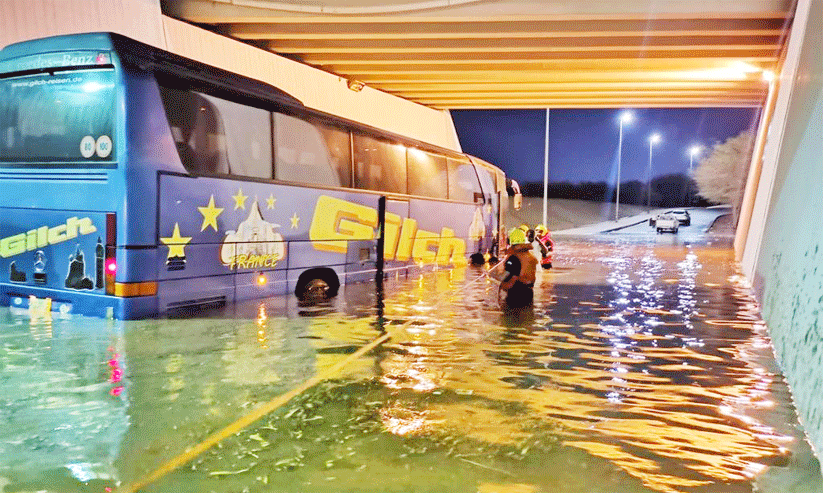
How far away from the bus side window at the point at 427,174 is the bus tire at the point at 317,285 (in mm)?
3745

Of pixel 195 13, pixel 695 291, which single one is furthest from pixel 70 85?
pixel 695 291

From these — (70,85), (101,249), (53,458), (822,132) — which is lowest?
(53,458)

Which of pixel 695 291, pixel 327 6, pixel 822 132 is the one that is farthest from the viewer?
pixel 327 6

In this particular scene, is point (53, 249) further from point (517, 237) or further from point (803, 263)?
point (803, 263)

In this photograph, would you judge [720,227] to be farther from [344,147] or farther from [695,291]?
[344,147]

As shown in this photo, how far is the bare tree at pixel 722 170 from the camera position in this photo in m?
52.7

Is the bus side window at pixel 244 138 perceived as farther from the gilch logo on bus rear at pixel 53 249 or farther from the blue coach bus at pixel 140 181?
the gilch logo on bus rear at pixel 53 249

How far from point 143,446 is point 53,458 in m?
0.49

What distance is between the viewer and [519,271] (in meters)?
11.0

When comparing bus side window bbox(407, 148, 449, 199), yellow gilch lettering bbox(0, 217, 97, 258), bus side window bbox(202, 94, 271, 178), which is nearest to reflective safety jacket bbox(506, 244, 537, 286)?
bus side window bbox(202, 94, 271, 178)

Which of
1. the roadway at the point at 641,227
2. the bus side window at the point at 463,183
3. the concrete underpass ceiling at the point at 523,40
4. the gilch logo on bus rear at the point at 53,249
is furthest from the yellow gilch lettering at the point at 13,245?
the roadway at the point at 641,227

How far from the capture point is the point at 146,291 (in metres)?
8.89

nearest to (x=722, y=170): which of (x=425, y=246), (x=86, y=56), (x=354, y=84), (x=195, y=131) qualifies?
(x=354, y=84)

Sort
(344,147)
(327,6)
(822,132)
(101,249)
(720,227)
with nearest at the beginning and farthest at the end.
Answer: (822,132)
(101,249)
(344,147)
(327,6)
(720,227)
